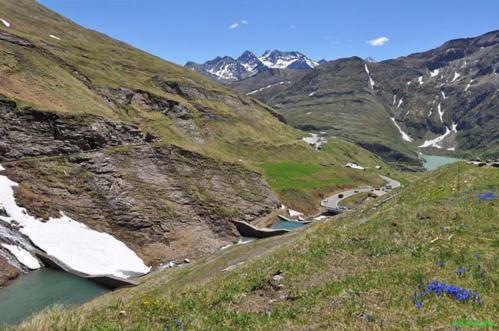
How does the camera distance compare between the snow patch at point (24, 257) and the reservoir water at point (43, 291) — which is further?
Result: the snow patch at point (24, 257)

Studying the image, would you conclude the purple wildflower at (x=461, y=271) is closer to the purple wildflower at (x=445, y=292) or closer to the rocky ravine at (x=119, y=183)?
the purple wildflower at (x=445, y=292)

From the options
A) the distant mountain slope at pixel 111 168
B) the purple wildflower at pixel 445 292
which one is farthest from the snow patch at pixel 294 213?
the purple wildflower at pixel 445 292

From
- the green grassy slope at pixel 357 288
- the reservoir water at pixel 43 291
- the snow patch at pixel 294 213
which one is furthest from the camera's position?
the snow patch at pixel 294 213

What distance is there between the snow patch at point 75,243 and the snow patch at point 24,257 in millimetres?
1909

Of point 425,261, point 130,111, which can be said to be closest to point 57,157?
point 130,111

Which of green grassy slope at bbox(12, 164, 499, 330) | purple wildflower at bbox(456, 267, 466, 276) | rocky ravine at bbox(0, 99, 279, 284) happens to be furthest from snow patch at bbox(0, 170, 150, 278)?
purple wildflower at bbox(456, 267, 466, 276)

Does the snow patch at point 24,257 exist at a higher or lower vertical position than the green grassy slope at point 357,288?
lower

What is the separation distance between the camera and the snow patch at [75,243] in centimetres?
5516

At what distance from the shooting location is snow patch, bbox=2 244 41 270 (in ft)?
170

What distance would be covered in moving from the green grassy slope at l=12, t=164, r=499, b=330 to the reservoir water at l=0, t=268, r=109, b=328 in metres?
32.9

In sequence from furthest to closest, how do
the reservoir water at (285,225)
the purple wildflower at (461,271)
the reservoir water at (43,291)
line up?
1. the reservoir water at (285,225)
2. the reservoir water at (43,291)
3. the purple wildflower at (461,271)

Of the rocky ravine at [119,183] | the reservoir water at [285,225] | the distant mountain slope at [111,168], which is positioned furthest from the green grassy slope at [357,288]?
the reservoir water at [285,225]

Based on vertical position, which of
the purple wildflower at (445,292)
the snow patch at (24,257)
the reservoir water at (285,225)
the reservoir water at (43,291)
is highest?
the purple wildflower at (445,292)

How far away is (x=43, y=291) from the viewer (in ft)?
157
